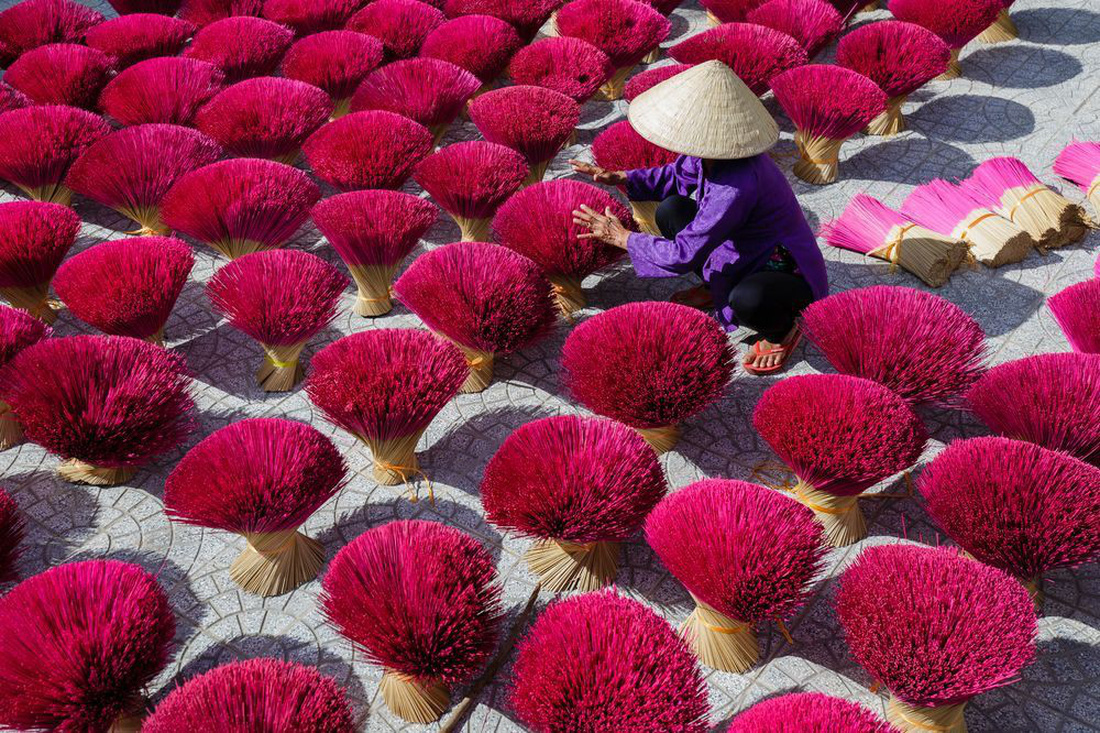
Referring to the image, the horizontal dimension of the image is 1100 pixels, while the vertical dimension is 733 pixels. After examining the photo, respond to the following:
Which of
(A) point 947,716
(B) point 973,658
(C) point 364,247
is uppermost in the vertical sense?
(C) point 364,247

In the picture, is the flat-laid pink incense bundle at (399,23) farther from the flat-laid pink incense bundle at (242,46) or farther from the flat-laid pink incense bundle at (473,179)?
the flat-laid pink incense bundle at (473,179)

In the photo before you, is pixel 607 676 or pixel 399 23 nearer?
pixel 607 676

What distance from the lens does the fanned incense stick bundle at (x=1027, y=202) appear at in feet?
8.32

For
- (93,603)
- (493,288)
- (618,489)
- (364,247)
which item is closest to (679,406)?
(618,489)

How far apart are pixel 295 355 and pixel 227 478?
0.52m

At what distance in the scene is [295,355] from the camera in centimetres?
218

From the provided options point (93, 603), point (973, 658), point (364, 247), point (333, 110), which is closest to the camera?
point (973, 658)

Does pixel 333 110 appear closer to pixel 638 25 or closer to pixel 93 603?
pixel 638 25

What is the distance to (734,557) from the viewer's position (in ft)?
5.15

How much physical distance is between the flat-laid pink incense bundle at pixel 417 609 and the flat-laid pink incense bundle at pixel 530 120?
4.23 ft

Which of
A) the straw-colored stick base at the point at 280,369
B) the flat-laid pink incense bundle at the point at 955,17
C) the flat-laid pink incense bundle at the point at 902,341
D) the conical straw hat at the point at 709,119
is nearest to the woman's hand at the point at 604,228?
the conical straw hat at the point at 709,119

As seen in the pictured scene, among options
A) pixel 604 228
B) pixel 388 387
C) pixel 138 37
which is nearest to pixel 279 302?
pixel 388 387

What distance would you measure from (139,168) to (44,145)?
299 millimetres

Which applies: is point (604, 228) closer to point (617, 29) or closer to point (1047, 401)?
point (1047, 401)
